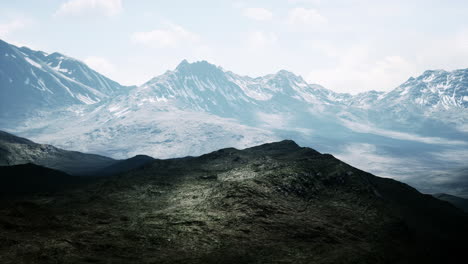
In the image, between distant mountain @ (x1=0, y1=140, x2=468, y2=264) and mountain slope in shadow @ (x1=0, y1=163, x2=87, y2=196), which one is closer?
distant mountain @ (x1=0, y1=140, x2=468, y2=264)

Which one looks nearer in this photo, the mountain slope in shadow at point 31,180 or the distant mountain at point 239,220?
the distant mountain at point 239,220

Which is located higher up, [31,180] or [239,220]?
[239,220]

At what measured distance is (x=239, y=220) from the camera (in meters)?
68.0

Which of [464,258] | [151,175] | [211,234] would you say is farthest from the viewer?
[151,175]

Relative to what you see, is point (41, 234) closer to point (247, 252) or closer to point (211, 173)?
point (247, 252)

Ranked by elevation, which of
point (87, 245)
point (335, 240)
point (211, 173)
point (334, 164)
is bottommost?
point (87, 245)

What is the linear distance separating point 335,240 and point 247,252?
1885cm

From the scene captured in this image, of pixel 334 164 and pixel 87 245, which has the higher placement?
pixel 334 164

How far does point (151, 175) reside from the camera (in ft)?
360

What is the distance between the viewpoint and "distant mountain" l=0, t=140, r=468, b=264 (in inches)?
2084

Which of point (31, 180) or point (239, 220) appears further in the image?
point (31, 180)

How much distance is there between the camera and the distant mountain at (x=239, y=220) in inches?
2084

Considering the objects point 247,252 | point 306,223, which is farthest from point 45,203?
point 306,223

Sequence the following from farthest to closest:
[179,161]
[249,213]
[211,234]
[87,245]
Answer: [179,161] → [249,213] → [211,234] → [87,245]
